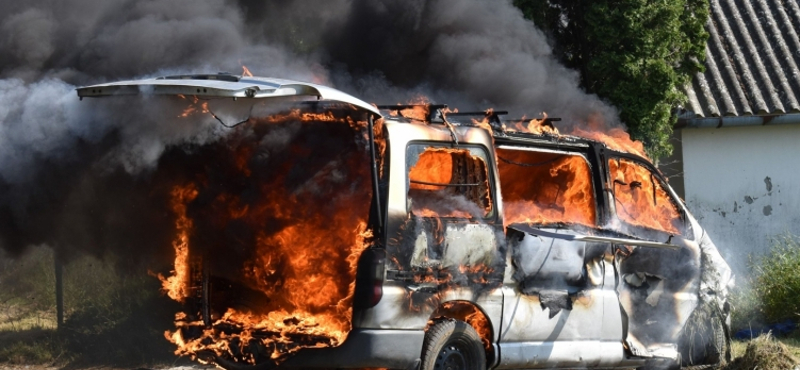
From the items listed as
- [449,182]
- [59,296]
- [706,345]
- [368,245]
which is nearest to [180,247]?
[368,245]

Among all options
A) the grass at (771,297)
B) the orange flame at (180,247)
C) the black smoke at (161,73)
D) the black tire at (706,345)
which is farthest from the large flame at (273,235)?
the grass at (771,297)

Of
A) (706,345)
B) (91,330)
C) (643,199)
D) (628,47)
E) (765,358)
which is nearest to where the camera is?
(765,358)

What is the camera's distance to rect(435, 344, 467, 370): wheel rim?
6594mm

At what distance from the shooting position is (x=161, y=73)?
26.7ft

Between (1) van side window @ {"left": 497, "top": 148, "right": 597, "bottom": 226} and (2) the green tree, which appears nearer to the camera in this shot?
(1) van side window @ {"left": 497, "top": 148, "right": 597, "bottom": 226}

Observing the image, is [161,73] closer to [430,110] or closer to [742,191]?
[430,110]

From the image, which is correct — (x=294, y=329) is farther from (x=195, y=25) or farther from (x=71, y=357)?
(x=71, y=357)

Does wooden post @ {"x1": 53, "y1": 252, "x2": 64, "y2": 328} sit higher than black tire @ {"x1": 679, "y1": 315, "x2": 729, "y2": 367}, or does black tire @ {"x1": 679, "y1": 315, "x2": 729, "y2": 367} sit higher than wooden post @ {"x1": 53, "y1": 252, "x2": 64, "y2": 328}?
wooden post @ {"x1": 53, "y1": 252, "x2": 64, "y2": 328}

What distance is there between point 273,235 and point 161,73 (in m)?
2.43

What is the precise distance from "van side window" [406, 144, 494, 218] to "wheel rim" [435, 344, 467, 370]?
2.91ft

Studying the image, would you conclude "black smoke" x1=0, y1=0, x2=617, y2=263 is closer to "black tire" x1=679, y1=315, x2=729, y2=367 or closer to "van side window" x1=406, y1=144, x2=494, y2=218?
"van side window" x1=406, y1=144, x2=494, y2=218

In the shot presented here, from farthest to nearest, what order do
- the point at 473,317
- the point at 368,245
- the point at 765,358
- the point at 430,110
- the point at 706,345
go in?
1. the point at 706,345
2. the point at 765,358
3. the point at 473,317
4. the point at 430,110
5. the point at 368,245

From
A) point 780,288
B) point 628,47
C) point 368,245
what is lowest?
point 780,288

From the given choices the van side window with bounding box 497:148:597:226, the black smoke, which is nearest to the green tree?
the black smoke
